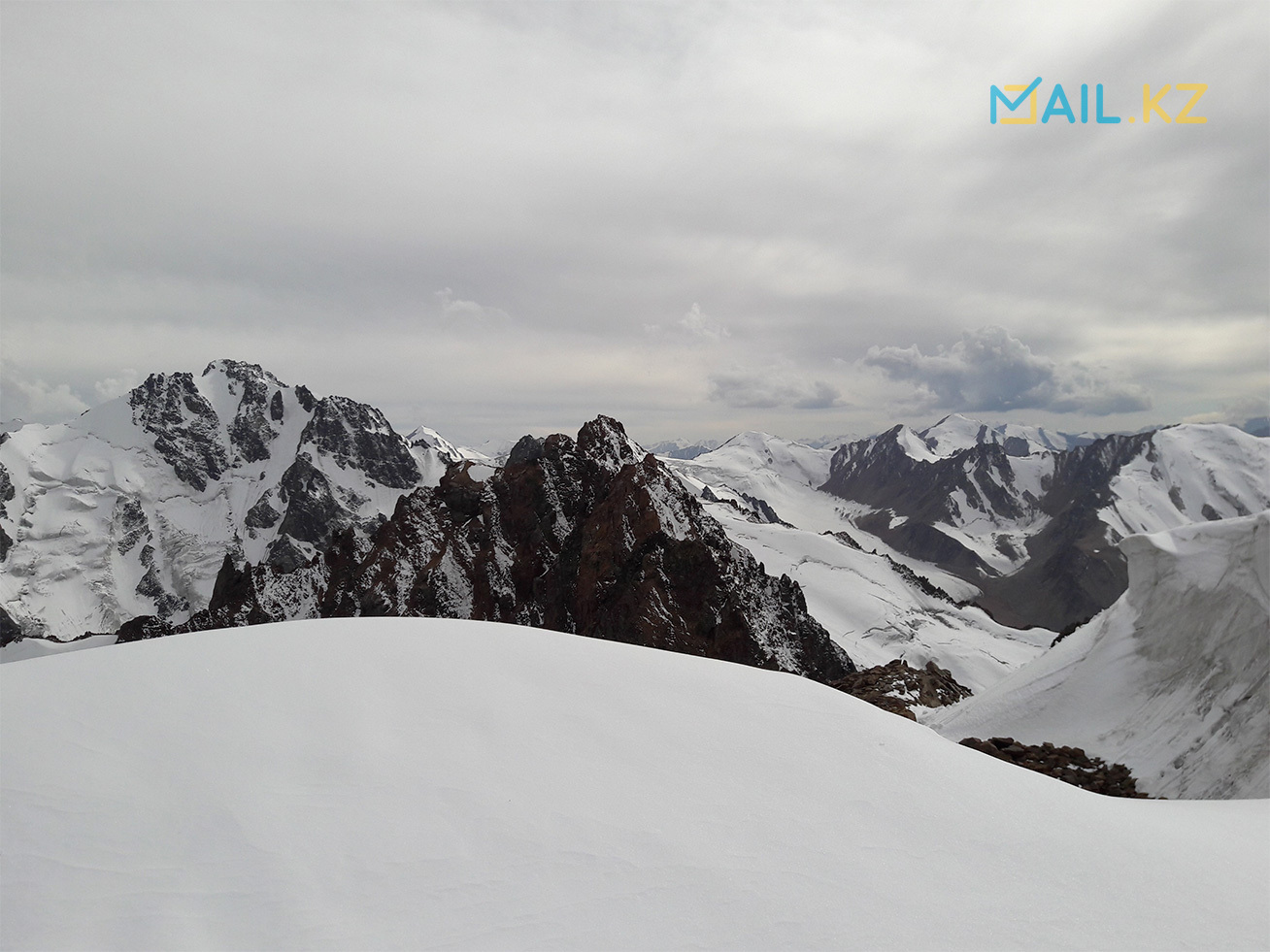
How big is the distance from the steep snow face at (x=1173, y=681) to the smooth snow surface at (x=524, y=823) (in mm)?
4940

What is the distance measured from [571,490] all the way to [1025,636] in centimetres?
6785

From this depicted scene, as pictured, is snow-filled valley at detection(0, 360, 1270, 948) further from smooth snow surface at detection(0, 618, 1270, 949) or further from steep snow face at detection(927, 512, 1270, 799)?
steep snow face at detection(927, 512, 1270, 799)

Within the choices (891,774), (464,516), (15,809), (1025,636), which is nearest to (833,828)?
(891,774)

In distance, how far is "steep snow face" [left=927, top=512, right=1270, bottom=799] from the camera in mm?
10375

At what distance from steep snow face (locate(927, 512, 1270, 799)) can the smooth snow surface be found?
16.2ft

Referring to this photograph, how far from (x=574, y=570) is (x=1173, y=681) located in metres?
37.6

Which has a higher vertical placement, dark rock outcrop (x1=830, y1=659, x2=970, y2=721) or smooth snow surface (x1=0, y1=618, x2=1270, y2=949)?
smooth snow surface (x1=0, y1=618, x2=1270, y2=949)

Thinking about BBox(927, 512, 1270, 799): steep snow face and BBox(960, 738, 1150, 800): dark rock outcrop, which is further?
BBox(960, 738, 1150, 800): dark rock outcrop

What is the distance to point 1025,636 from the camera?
8200cm

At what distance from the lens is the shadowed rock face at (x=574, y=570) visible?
36312mm

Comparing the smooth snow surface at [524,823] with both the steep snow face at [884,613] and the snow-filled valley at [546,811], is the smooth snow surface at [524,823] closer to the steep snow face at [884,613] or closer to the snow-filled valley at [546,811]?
the snow-filled valley at [546,811]

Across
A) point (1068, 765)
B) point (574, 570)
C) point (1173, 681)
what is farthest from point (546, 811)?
point (574, 570)

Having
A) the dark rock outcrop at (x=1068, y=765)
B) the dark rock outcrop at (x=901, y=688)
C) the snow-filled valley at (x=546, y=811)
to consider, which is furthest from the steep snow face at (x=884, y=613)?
the snow-filled valley at (x=546, y=811)

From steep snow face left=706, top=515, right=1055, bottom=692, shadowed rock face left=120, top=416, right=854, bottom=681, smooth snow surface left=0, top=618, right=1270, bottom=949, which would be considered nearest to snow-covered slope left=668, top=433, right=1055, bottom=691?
steep snow face left=706, top=515, right=1055, bottom=692
